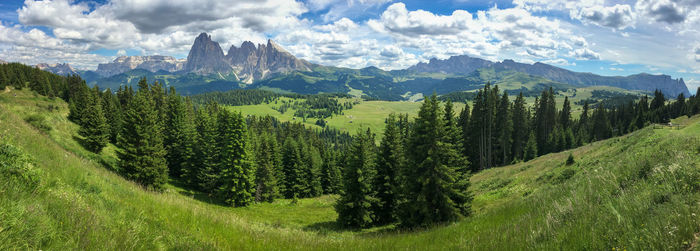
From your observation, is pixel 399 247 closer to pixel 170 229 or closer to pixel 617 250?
pixel 617 250

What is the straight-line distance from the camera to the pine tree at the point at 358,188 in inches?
1113

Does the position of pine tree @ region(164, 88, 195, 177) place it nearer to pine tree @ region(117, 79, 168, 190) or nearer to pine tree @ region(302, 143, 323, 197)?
pine tree @ region(117, 79, 168, 190)

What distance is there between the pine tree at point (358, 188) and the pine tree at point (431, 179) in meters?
5.28

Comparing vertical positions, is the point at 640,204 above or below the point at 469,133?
above

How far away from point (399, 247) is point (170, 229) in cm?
576

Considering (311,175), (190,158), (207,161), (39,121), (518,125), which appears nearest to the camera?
(39,121)

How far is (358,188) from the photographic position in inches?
1134

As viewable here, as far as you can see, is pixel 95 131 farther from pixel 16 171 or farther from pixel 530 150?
pixel 530 150

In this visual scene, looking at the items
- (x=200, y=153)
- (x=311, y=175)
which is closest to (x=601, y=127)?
(x=311, y=175)

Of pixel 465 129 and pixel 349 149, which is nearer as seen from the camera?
pixel 349 149

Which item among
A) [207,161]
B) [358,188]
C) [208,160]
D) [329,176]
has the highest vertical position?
[358,188]

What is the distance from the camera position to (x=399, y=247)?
26.3 ft

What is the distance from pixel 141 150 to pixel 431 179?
120 ft

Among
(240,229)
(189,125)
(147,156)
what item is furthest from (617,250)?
(189,125)
